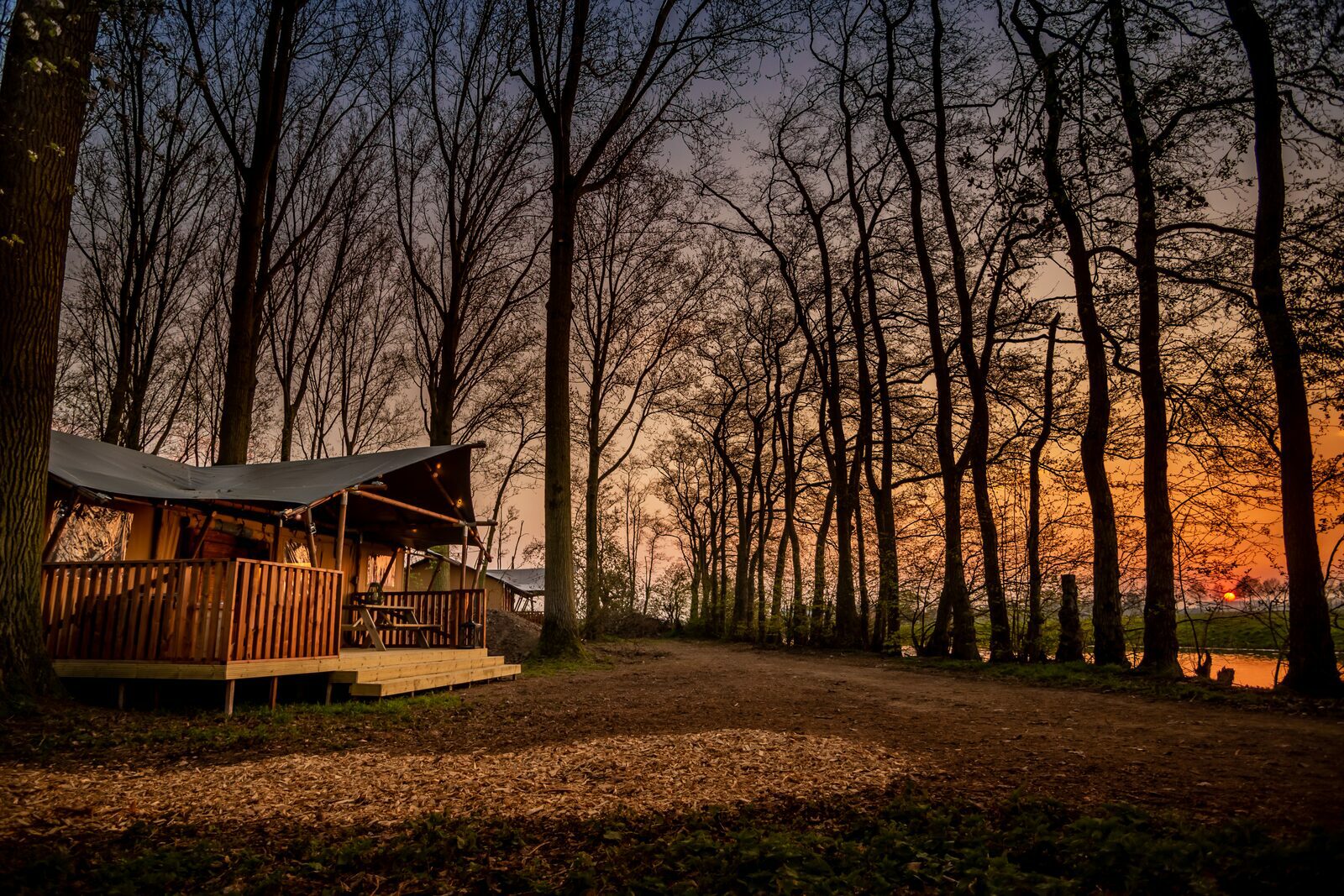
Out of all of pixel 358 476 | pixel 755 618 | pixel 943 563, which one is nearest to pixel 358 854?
pixel 358 476

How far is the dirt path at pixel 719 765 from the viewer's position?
14.0 feet

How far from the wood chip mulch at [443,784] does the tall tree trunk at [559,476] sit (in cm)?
821

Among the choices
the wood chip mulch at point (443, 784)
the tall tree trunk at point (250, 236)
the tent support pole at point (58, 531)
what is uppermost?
the tall tree trunk at point (250, 236)

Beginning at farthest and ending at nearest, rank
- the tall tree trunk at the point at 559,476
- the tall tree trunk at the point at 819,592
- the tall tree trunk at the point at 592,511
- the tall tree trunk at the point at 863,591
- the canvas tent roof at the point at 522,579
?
the canvas tent roof at the point at 522,579 < the tall tree trunk at the point at 592,511 < the tall tree trunk at the point at 819,592 < the tall tree trunk at the point at 863,591 < the tall tree trunk at the point at 559,476

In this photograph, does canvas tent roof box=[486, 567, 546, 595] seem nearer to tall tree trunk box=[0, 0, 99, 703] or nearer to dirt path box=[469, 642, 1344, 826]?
dirt path box=[469, 642, 1344, 826]

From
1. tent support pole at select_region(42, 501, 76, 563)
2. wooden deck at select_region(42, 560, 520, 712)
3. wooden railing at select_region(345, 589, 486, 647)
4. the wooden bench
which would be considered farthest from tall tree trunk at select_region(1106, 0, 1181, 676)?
tent support pole at select_region(42, 501, 76, 563)

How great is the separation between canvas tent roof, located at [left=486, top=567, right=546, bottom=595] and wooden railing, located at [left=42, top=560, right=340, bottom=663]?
40.4 m

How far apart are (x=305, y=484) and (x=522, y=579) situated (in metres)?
46.3

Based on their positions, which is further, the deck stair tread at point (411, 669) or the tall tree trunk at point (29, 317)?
the deck stair tread at point (411, 669)

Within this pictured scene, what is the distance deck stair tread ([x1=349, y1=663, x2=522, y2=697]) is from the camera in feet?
30.7

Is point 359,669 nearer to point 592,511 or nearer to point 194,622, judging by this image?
point 194,622

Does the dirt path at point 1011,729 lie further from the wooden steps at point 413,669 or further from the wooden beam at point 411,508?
the wooden beam at point 411,508

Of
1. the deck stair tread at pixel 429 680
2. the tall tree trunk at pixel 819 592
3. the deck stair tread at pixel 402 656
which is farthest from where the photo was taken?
the tall tree trunk at pixel 819 592

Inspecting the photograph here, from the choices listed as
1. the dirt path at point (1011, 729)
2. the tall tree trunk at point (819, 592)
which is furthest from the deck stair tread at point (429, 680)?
the tall tree trunk at point (819, 592)
